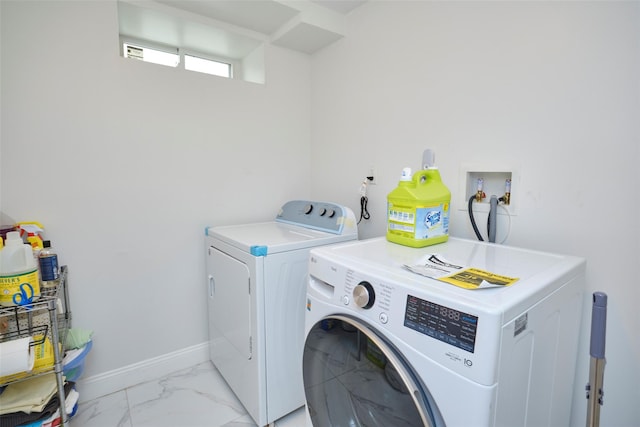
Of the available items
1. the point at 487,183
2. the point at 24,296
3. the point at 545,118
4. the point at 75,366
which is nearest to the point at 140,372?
the point at 75,366

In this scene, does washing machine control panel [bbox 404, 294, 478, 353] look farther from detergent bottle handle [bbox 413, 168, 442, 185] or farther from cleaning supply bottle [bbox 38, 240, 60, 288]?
cleaning supply bottle [bbox 38, 240, 60, 288]

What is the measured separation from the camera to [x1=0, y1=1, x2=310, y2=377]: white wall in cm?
150

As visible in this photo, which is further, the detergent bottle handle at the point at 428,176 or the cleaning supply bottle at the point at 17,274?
the detergent bottle handle at the point at 428,176

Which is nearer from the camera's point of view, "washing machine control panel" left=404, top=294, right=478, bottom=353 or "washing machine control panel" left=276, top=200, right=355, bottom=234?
"washing machine control panel" left=404, top=294, right=478, bottom=353

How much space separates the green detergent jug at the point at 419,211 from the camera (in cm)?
124

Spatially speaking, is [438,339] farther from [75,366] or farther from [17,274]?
[75,366]

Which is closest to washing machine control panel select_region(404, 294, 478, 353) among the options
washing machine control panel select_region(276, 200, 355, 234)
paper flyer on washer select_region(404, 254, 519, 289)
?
paper flyer on washer select_region(404, 254, 519, 289)

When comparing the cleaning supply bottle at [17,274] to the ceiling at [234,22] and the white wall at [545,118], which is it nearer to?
the ceiling at [234,22]

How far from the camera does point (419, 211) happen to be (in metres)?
1.23

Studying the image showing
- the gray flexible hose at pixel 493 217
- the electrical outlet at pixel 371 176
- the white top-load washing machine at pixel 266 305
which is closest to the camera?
the gray flexible hose at pixel 493 217

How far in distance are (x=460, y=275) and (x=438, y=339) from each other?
0.74 ft

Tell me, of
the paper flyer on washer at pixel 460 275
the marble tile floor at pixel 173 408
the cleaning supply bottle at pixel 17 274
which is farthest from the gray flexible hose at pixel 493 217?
the cleaning supply bottle at pixel 17 274

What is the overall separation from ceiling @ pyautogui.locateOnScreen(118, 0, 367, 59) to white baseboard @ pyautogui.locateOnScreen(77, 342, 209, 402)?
6.51ft

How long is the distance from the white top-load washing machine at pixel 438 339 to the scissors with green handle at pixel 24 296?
0.95 meters
